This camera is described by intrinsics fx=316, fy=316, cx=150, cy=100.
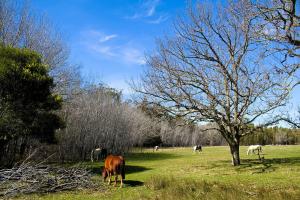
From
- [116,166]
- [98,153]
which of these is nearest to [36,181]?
[116,166]

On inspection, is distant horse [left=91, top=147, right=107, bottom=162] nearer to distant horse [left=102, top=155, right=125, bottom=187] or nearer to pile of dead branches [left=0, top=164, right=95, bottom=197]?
distant horse [left=102, top=155, right=125, bottom=187]

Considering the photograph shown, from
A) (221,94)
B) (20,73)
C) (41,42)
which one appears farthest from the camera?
(41,42)

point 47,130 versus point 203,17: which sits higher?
point 203,17

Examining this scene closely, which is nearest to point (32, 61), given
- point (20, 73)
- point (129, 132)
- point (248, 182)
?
point (20, 73)

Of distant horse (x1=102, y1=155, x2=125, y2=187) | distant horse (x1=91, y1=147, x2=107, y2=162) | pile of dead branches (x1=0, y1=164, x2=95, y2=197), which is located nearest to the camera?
pile of dead branches (x1=0, y1=164, x2=95, y2=197)

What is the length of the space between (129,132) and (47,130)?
36269 mm

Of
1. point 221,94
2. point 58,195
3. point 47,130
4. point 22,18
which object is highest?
point 22,18

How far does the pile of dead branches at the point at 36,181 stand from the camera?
1183cm

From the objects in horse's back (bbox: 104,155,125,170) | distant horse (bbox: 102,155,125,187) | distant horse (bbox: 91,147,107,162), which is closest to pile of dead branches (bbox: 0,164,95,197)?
distant horse (bbox: 102,155,125,187)

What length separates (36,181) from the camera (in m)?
12.2

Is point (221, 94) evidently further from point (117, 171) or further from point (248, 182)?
point (117, 171)

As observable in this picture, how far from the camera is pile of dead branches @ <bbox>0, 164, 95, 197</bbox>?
1183 centimetres

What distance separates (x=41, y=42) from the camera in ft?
91.0

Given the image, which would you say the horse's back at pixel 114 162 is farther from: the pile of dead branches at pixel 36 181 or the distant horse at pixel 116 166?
the pile of dead branches at pixel 36 181
